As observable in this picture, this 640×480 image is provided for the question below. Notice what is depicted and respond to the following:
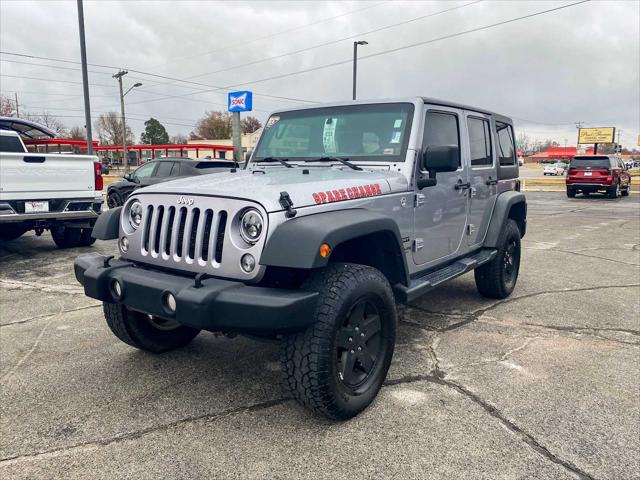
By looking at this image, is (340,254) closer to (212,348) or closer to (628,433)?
(212,348)

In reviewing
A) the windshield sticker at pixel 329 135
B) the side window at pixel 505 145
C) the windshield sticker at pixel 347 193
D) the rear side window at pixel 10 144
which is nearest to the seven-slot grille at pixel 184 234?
the windshield sticker at pixel 347 193

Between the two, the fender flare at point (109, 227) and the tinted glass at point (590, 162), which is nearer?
the fender flare at point (109, 227)

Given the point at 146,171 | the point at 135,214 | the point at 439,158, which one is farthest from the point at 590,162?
the point at 135,214

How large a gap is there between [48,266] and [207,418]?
16.7ft

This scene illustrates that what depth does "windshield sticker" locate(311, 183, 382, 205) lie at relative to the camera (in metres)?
2.80

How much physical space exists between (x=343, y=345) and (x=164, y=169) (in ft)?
38.3

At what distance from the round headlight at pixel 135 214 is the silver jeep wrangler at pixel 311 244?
0.05 ft

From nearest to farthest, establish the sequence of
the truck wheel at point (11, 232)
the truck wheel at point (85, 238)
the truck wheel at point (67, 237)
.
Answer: the truck wheel at point (11, 232)
the truck wheel at point (67, 237)
the truck wheel at point (85, 238)

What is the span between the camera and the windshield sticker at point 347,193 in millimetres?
2797

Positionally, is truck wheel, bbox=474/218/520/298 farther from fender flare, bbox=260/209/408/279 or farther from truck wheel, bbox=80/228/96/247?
truck wheel, bbox=80/228/96/247

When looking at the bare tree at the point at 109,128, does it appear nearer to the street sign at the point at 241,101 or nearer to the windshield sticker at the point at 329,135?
the street sign at the point at 241,101

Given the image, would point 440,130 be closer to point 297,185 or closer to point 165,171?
point 297,185

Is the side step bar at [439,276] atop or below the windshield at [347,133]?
below

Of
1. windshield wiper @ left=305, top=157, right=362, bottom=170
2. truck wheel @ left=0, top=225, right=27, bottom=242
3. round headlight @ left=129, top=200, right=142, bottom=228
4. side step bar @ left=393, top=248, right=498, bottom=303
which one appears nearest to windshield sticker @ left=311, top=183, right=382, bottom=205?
windshield wiper @ left=305, top=157, right=362, bottom=170
